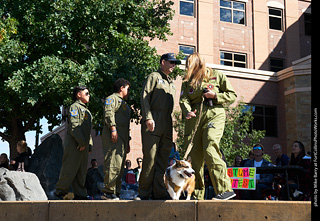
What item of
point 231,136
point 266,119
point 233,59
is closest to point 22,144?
point 231,136

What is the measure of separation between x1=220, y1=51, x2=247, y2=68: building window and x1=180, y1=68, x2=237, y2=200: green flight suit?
77.3 ft

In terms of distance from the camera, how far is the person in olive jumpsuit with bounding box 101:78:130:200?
18.9ft

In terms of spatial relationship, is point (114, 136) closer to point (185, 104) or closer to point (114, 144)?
point (114, 144)

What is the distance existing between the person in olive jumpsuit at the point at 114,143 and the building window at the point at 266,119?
72.6 ft

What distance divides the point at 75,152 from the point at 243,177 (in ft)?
9.23

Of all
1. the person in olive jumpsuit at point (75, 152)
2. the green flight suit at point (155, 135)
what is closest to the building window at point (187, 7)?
the person in olive jumpsuit at point (75, 152)

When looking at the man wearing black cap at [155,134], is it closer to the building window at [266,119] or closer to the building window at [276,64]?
the building window at [266,119]

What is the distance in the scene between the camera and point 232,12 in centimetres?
2933

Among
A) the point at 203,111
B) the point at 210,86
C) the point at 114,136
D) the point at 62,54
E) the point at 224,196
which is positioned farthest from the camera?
the point at 62,54

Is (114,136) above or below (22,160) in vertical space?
above

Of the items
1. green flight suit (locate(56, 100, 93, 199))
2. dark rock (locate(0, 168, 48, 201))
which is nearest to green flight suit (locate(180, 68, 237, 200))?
green flight suit (locate(56, 100, 93, 199))

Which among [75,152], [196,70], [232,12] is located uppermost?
[232,12]

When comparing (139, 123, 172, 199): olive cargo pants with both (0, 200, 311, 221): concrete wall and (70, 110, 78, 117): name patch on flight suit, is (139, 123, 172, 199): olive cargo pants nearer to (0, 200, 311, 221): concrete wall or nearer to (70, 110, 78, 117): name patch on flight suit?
(0, 200, 311, 221): concrete wall

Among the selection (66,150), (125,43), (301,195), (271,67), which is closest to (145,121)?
(66,150)
